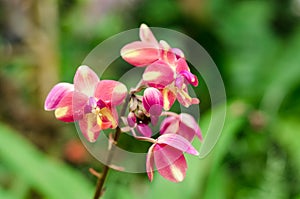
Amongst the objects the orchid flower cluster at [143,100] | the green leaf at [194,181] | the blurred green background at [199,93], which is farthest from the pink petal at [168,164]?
the green leaf at [194,181]

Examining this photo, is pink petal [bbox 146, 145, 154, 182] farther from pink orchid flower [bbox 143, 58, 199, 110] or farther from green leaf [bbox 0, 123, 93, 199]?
green leaf [bbox 0, 123, 93, 199]

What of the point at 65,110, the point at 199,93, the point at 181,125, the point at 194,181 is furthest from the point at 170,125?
the point at 199,93

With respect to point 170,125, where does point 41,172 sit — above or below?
below

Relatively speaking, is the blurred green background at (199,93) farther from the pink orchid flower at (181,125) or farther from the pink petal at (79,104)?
the pink petal at (79,104)

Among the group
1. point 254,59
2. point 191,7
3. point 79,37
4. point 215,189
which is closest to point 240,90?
point 254,59

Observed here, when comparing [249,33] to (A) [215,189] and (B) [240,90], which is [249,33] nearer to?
(B) [240,90]

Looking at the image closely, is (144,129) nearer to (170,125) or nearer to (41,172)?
(170,125)
